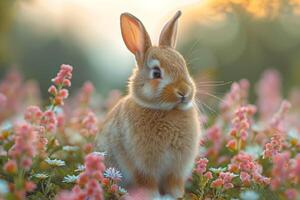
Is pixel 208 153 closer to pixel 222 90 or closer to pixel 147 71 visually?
pixel 147 71

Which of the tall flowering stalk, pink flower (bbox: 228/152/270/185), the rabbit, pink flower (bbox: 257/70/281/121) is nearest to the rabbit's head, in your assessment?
the rabbit

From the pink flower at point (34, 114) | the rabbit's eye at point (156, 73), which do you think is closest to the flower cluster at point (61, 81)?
the pink flower at point (34, 114)

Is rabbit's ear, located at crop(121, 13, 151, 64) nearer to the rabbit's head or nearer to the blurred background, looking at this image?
the rabbit's head

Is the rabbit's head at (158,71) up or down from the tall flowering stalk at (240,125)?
up

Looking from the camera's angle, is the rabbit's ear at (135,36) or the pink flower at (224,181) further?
the rabbit's ear at (135,36)

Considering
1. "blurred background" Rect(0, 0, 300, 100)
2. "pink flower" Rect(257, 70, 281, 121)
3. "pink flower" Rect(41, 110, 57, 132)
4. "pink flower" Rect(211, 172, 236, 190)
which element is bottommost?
"pink flower" Rect(211, 172, 236, 190)

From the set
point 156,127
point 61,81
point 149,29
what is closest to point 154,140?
point 156,127

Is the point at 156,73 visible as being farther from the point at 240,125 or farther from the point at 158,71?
the point at 240,125

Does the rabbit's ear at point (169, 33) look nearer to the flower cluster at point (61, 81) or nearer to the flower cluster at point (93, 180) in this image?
the flower cluster at point (61, 81)
